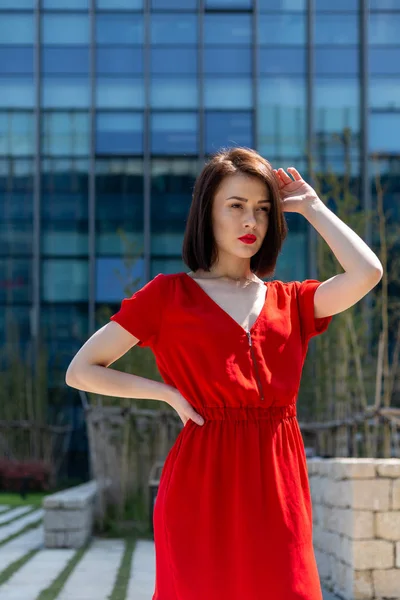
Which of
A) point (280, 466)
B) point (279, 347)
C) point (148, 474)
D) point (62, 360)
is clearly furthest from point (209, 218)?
point (62, 360)

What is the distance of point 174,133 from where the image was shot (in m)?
19.1

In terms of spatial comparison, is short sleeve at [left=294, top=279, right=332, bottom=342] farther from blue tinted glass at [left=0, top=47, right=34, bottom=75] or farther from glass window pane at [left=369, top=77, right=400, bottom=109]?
blue tinted glass at [left=0, top=47, right=34, bottom=75]

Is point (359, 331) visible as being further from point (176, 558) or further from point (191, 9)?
point (191, 9)

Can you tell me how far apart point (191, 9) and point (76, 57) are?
7.60 ft

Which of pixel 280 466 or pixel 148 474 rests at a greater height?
pixel 280 466

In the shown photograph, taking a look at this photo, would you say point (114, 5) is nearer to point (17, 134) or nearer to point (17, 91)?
point (17, 91)

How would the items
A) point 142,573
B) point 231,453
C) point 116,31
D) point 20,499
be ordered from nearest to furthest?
point 231,453 → point 142,573 → point 20,499 → point 116,31

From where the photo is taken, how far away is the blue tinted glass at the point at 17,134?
19.1 meters

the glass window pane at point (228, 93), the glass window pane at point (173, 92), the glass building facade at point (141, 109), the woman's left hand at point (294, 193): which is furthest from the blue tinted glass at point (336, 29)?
the woman's left hand at point (294, 193)

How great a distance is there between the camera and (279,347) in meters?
1.93

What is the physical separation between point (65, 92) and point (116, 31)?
1.48 meters

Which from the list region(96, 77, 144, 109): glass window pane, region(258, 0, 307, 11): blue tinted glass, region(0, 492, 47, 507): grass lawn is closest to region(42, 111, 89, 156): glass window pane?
region(96, 77, 144, 109): glass window pane

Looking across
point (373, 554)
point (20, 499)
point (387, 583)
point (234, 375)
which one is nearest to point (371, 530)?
point (373, 554)

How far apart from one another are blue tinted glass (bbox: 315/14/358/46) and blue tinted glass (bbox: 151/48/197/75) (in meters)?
2.32
